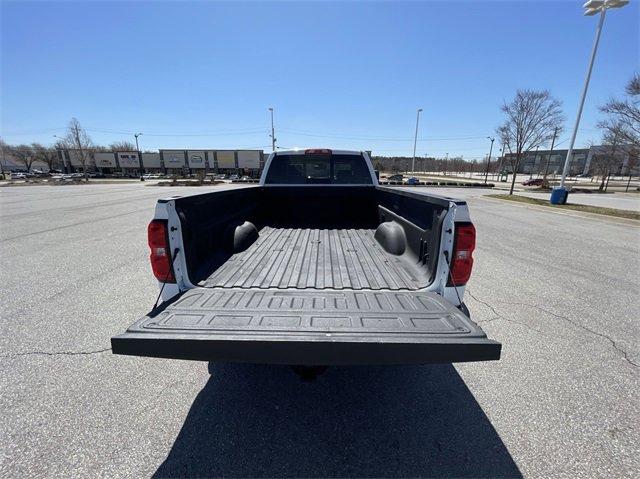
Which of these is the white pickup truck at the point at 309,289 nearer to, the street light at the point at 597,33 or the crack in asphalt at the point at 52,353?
the crack in asphalt at the point at 52,353

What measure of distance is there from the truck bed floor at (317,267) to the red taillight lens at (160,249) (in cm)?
36

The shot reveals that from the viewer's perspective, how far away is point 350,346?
164 cm

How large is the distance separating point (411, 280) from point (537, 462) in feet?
4.85

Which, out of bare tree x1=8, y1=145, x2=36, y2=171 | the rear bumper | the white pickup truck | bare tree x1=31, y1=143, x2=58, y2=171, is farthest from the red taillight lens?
bare tree x1=8, y1=145, x2=36, y2=171

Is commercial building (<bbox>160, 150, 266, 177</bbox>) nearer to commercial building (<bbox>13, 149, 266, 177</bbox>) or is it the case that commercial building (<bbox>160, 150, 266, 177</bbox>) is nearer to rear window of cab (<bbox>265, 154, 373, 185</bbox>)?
commercial building (<bbox>13, 149, 266, 177</bbox>)

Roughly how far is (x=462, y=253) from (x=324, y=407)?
1.70 m

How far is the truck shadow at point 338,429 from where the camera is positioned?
1.84 metres

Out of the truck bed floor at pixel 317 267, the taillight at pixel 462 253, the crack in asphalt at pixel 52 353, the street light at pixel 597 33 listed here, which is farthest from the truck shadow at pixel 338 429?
the street light at pixel 597 33

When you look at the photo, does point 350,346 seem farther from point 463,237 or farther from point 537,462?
point 537,462

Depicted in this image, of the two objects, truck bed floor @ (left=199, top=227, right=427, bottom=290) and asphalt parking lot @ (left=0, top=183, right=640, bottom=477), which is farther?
truck bed floor @ (left=199, top=227, right=427, bottom=290)

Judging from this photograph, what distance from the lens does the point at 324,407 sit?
2328 millimetres

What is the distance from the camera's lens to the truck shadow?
1.84 m

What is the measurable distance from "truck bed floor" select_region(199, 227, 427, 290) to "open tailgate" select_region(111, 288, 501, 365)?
1.54 feet

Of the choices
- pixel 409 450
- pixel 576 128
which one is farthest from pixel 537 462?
pixel 576 128
